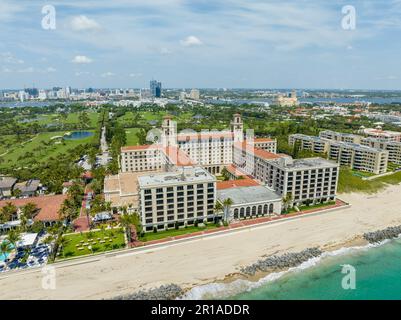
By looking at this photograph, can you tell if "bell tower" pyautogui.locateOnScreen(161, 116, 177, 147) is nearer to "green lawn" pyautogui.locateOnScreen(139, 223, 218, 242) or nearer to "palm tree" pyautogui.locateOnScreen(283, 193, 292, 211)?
"green lawn" pyautogui.locateOnScreen(139, 223, 218, 242)

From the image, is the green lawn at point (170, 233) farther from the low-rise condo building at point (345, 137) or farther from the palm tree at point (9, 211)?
the low-rise condo building at point (345, 137)

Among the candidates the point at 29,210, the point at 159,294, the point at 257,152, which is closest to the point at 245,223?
the point at 159,294

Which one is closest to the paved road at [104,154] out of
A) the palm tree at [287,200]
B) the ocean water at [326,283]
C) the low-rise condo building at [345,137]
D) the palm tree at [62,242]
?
the palm tree at [62,242]

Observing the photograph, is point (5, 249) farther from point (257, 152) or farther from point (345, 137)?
point (345, 137)

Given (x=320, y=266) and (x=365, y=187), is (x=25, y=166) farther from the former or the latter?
(x=365, y=187)

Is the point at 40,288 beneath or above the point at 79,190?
beneath
